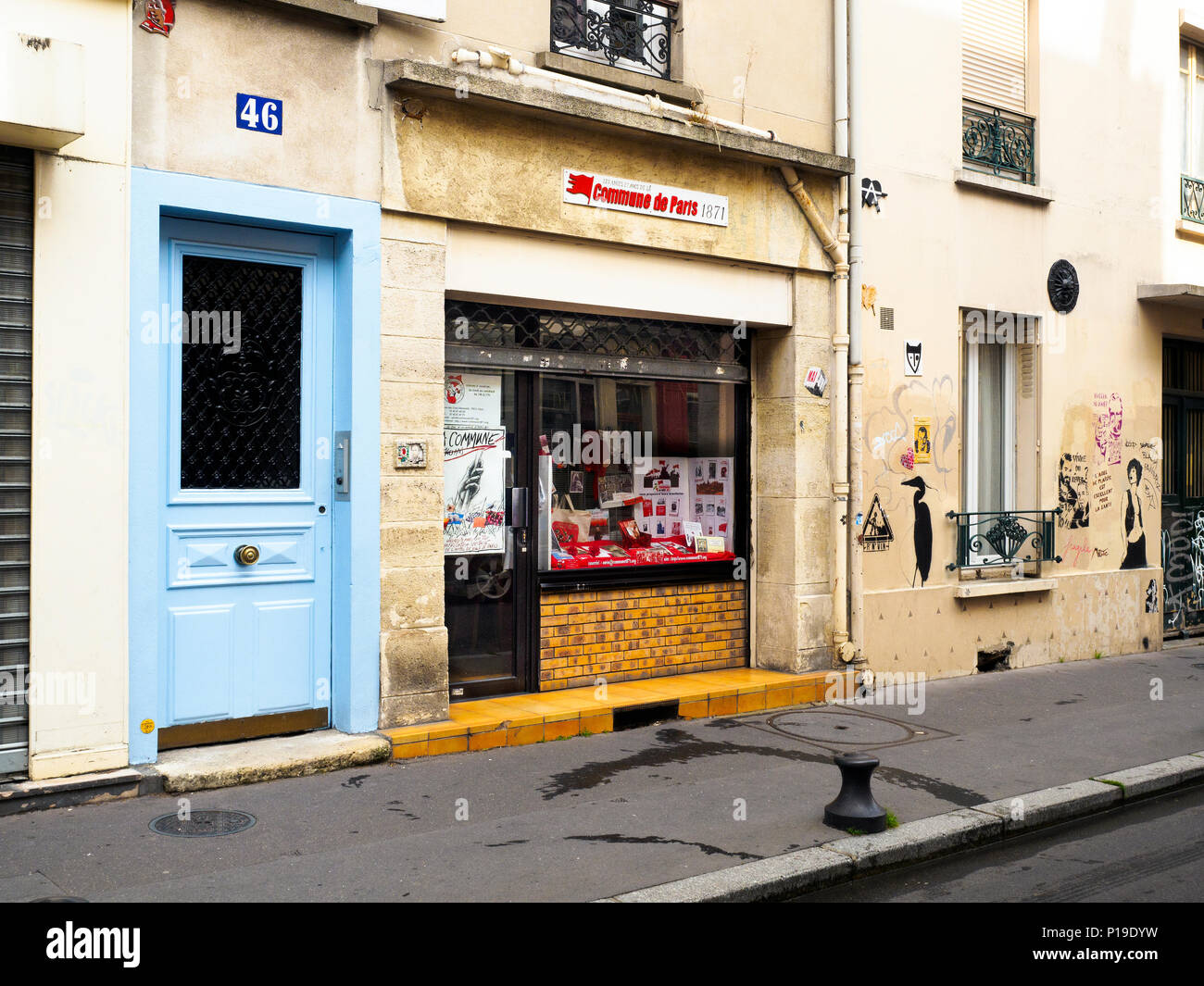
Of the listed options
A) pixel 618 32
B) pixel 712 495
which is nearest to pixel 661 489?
pixel 712 495

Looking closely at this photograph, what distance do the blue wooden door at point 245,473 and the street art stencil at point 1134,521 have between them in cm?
833

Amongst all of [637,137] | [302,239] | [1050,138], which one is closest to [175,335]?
[302,239]

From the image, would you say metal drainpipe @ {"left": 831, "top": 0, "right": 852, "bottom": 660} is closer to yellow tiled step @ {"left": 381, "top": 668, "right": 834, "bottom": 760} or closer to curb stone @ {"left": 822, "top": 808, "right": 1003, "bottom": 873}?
yellow tiled step @ {"left": 381, "top": 668, "right": 834, "bottom": 760}

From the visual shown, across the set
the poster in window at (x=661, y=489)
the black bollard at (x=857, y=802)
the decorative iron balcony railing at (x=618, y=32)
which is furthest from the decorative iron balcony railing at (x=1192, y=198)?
the black bollard at (x=857, y=802)

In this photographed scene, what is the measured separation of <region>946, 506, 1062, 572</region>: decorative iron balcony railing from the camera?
10367 millimetres

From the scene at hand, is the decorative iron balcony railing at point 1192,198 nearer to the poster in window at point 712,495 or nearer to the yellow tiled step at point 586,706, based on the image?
the poster in window at point 712,495

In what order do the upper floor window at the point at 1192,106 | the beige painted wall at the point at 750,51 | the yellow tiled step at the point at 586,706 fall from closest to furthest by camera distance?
the yellow tiled step at the point at 586,706 < the beige painted wall at the point at 750,51 < the upper floor window at the point at 1192,106

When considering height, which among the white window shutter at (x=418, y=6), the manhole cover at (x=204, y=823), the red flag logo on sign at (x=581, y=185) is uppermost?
the white window shutter at (x=418, y=6)

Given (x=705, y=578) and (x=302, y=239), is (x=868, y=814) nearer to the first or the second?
(x=705, y=578)

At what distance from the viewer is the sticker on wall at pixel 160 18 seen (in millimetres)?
5949

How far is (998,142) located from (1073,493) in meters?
3.37

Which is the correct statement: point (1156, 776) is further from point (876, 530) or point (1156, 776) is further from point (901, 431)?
point (901, 431)

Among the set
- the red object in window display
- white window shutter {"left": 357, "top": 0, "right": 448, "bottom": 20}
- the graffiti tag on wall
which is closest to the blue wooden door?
white window shutter {"left": 357, "top": 0, "right": 448, "bottom": 20}

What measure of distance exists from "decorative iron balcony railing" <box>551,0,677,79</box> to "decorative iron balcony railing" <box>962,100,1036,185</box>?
324 cm
